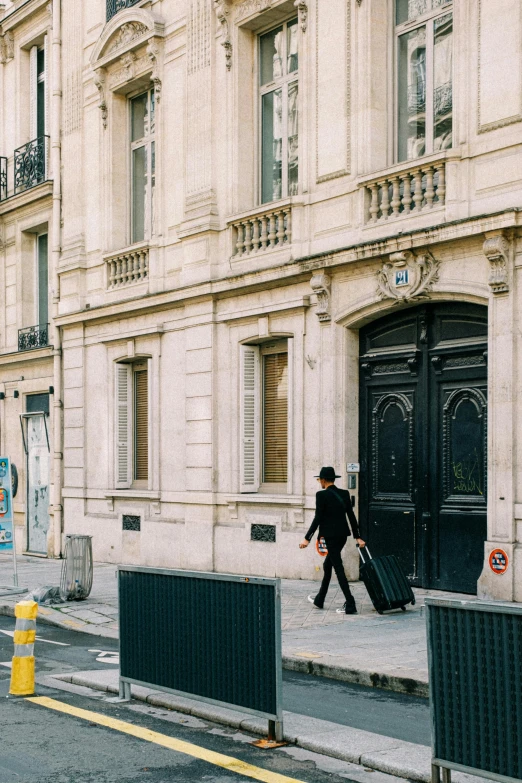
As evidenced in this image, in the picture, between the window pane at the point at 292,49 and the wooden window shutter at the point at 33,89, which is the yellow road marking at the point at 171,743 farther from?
the wooden window shutter at the point at 33,89

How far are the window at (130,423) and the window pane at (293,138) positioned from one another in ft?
15.4

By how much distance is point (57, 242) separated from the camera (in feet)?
68.9

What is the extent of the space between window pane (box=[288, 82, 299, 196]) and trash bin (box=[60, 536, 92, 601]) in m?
6.01

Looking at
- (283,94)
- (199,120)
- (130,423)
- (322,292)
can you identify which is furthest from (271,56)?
(130,423)

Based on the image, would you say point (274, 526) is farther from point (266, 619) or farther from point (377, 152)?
point (266, 619)

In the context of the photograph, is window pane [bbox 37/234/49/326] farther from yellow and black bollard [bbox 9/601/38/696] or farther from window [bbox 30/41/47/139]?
yellow and black bollard [bbox 9/601/38/696]

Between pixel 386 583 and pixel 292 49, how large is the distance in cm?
851

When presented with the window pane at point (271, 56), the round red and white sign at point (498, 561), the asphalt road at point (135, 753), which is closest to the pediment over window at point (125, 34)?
the window pane at point (271, 56)

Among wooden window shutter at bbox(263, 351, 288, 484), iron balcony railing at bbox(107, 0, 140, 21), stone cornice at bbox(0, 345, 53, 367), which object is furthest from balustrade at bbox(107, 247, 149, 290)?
iron balcony railing at bbox(107, 0, 140, 21)

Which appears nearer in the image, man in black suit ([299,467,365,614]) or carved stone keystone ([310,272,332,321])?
man in black suit ([299,467,365,614])

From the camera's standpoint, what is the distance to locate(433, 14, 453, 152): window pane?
535 inches

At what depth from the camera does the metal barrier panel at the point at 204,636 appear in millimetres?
6707

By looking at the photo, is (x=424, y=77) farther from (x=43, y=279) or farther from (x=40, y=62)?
(x=40, y=62)

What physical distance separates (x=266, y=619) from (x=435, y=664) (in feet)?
4.42
